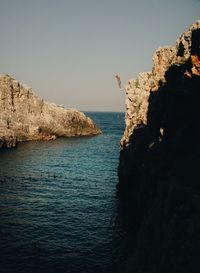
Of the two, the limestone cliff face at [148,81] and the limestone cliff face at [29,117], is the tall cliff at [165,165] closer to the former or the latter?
the limestone cliff face at [148,81]

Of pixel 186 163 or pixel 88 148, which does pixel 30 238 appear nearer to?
pixel 186 163

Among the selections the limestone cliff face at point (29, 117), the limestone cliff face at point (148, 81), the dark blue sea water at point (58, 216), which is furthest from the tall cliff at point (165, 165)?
the limestone cliff face at point (29, 117)

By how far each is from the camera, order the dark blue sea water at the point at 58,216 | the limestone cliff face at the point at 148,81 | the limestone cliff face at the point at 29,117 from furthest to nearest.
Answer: the limestone cliff face at the point at 29,117 → the limestone cliff face at the point at 148,81 → the dark blue sea water at the point at 58,216

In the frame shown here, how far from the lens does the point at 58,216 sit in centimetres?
5956

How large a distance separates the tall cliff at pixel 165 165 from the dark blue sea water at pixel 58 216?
4.42 metres

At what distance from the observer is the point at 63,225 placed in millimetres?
56000

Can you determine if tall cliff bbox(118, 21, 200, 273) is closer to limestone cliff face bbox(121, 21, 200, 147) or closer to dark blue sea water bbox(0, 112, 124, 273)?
limestone cliff face bbox(121, 21, 200, 147)

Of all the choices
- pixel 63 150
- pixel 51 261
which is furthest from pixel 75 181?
pixel 63 150

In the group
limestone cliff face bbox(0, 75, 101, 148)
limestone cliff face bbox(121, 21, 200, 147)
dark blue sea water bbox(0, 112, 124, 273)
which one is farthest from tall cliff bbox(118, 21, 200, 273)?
limestone cliff face bbox(0, 75, 101, 148)

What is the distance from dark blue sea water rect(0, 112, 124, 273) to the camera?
44931 mm

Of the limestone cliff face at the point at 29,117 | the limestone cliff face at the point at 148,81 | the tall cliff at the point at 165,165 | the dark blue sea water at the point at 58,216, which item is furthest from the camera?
the limestone cliff face at the point at 29,117

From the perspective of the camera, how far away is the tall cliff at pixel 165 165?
1158 inches

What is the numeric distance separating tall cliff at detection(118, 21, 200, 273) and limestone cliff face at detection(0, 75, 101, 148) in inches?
2712

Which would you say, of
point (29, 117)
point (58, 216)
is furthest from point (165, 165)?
point (29, 117)
